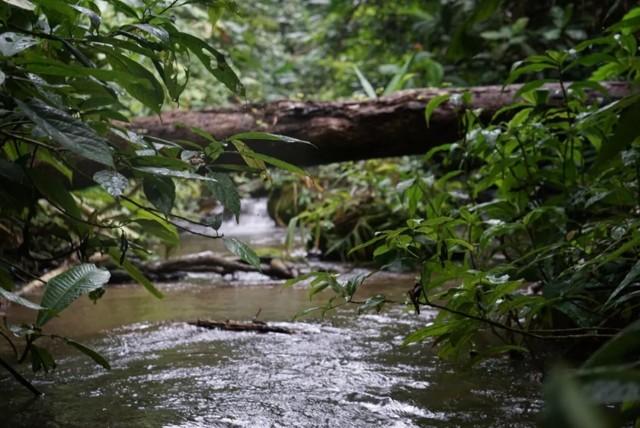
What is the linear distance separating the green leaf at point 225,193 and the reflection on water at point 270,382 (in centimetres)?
46

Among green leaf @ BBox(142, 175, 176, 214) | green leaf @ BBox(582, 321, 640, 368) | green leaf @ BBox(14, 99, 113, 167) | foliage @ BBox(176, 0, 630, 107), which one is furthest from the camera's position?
foliage @ BBox(176, 0, 630, 107)

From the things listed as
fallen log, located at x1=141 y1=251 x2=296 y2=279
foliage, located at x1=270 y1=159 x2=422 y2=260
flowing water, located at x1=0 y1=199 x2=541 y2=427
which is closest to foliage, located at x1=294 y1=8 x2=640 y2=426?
flowing water, located at x1=0 y1=199 x2=541 y2=427

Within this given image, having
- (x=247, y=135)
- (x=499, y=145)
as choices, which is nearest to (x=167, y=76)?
(x=247, y=135)

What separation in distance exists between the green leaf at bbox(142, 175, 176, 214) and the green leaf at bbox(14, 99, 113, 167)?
7.2 inches

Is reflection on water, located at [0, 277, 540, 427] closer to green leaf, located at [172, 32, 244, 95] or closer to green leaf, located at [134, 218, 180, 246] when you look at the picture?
green leaf, located at [134, 218, 180, 246]

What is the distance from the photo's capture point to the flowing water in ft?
4.31

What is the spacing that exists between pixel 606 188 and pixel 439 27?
5.53 m

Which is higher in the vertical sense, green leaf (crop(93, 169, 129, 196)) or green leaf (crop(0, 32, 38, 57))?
green leaf (crop(0, 32, 38, 57))

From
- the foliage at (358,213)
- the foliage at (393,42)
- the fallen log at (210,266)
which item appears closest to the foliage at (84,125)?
the foliage at (393,42)

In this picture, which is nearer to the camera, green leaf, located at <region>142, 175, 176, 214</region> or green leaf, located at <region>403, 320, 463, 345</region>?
green leaf, located at <region>142, 175, 176, 214</region>

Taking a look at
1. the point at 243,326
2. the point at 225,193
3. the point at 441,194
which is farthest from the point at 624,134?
the point at 243,326

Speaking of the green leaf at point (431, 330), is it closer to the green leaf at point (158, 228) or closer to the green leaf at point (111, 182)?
the green leaf at point (158, 228)

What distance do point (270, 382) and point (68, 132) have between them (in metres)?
0.91

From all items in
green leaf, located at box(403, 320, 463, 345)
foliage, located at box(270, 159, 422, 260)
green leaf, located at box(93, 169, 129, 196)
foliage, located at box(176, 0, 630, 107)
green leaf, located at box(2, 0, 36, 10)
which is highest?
foliage, located at box(176, 0, 630, 107)
